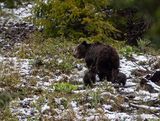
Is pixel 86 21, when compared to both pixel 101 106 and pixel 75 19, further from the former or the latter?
pixel 101 106

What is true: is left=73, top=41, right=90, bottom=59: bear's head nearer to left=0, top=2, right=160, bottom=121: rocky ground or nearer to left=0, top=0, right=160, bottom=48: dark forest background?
left=0, top=2, right=160, bottom=121: rocky ground

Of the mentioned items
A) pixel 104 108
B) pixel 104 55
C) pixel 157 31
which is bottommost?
pixel 104 108

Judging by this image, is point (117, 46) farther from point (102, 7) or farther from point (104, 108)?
point (104, 108)

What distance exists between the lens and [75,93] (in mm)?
8031

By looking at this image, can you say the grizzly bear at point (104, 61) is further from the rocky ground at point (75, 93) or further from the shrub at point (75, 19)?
the shrub at point (75, 19)

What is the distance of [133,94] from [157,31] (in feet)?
22.0

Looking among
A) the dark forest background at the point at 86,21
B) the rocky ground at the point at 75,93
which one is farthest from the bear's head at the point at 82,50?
the dark forest background at the point at 86,21

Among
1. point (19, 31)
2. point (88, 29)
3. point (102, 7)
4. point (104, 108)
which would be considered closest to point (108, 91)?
point (104, 108)

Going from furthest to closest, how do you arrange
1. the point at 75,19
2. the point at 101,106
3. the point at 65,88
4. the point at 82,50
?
the point at 75,19 → the point at 82,50 → the point at 65,88 → the point at 101,106

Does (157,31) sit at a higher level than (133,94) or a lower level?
higher

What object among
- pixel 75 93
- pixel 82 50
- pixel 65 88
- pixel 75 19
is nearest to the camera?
pixel 75 93

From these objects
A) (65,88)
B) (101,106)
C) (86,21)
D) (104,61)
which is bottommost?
(101,106)

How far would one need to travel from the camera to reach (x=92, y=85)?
8562 mm

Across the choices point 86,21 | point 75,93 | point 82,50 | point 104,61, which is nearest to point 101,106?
point 75,93
